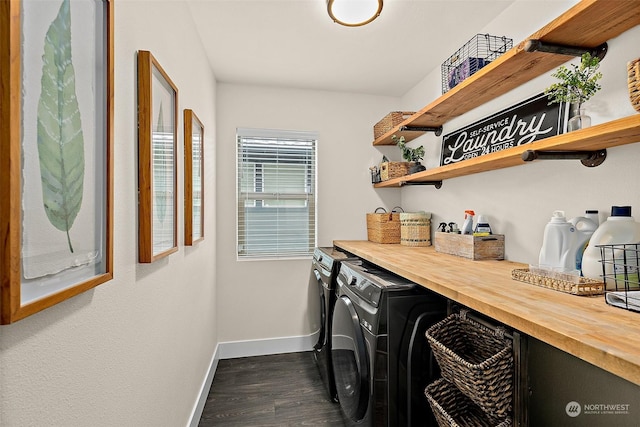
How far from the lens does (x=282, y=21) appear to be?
1.91 metres

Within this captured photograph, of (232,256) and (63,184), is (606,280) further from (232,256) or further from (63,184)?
(232,256)

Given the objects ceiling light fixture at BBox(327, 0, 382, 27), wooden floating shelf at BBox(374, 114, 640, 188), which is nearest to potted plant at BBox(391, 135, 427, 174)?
wooden floating shelf at BBox(374, 114, 640, 188)

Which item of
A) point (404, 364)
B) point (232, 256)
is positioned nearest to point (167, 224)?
point (404, 364)

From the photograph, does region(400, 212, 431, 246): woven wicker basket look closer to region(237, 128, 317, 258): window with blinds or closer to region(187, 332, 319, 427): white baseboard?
region(237, 128, 317, 258): window with blinds

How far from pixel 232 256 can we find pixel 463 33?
7.98ft

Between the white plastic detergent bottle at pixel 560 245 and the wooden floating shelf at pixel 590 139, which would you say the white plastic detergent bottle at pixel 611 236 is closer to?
the white plastic detergent bottle at pixel 560 245

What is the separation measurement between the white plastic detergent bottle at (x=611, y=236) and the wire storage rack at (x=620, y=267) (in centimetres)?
3

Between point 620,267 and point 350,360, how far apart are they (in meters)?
1.18

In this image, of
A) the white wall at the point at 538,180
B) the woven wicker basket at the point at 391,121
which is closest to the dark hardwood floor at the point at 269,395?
the white wall at the point at 538,180

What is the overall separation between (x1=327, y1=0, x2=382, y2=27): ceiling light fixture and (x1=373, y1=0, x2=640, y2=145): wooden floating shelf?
1.95 feet

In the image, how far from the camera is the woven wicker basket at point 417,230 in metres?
2.51

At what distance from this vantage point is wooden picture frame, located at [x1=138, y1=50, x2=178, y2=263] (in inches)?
42.8

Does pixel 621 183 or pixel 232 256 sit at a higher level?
pixel 621 183

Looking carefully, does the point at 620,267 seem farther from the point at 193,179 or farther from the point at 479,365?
the point at 193,179
